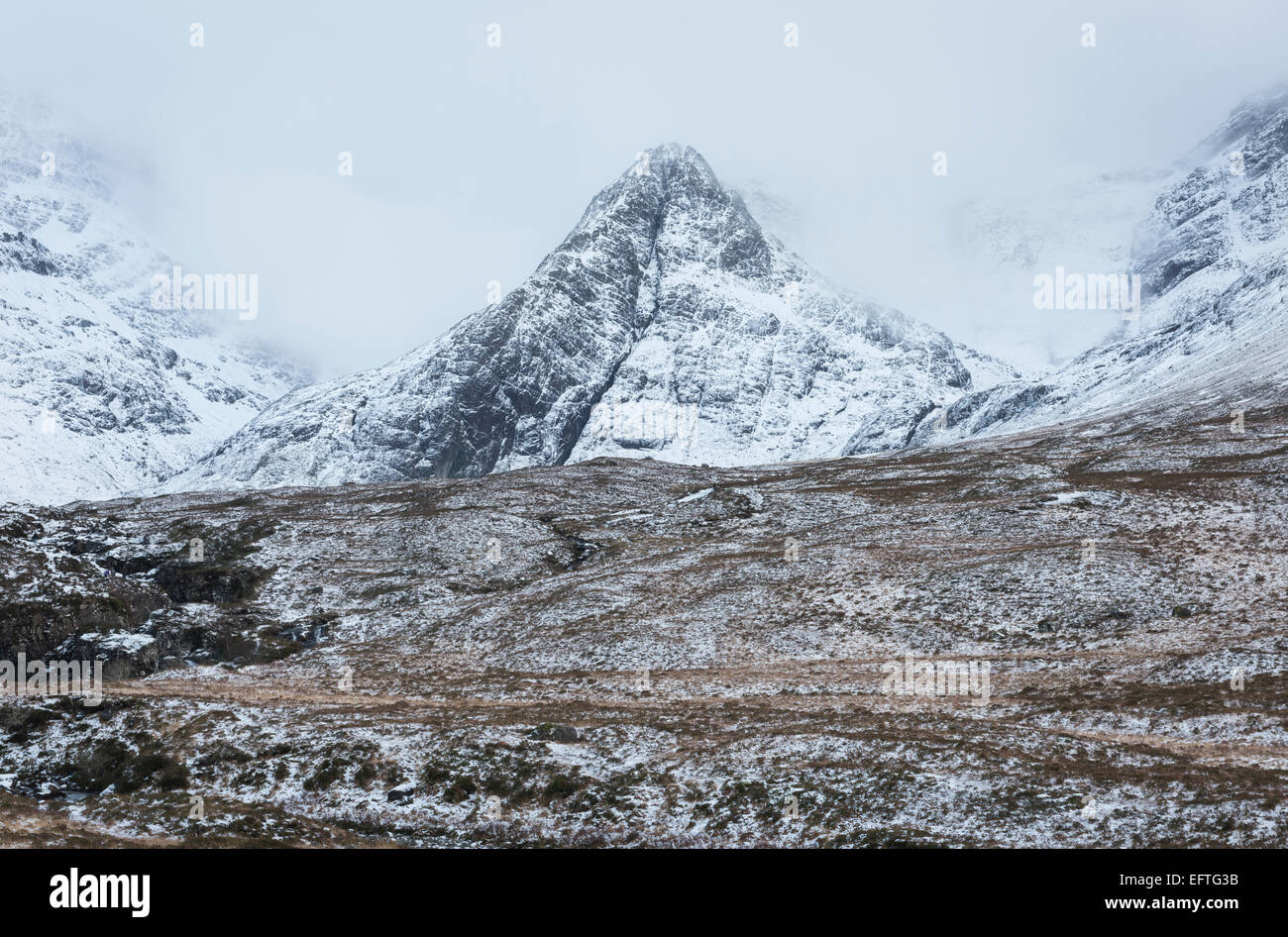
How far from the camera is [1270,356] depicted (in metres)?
146

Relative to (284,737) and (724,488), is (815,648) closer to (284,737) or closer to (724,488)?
(284,737)

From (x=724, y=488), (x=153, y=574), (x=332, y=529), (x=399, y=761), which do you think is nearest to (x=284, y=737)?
(x=399, y=761)

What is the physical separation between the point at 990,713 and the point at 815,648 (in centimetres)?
1431

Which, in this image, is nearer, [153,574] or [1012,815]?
[1012,815]
